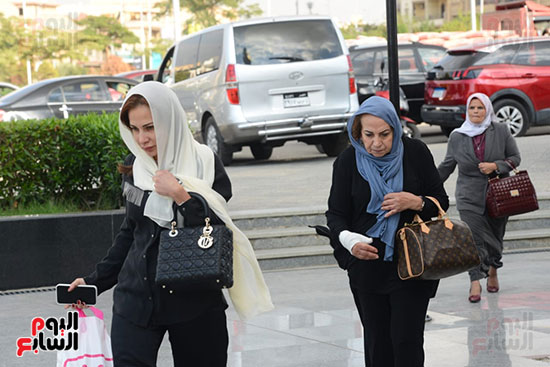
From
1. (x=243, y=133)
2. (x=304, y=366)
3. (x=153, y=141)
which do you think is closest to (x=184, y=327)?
(x=153, y=141)

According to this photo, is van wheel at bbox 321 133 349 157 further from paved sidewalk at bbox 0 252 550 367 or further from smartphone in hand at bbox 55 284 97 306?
smartphone in hand at bbox 55 284 97 306

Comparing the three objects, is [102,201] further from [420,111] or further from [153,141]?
[420,111]

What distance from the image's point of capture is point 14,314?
7.74 meters

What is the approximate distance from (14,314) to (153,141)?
430cm

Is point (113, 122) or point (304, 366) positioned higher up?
point (113, 122)

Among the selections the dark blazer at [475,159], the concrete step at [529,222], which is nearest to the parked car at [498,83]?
the concrete step at [529,222]

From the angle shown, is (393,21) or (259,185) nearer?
(393,21)

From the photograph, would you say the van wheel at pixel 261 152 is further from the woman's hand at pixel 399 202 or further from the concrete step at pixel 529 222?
the woman's hand at pixel 399 202

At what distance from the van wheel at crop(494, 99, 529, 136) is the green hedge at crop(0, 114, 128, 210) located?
8.97 m

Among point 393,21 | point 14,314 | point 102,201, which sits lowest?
point 14,314

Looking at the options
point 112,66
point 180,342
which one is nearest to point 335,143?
point 180,342

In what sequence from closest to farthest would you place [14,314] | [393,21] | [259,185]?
1. [393,21]
2. [14,314]
3. [259,185]

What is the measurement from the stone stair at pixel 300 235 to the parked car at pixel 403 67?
24.9 ft

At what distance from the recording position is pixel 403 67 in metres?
18.5
